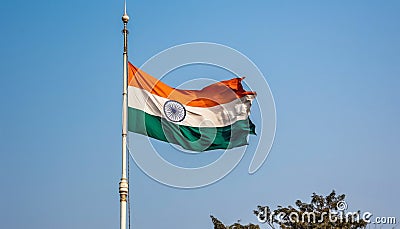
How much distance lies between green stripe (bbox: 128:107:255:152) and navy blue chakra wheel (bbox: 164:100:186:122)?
159 millimetres

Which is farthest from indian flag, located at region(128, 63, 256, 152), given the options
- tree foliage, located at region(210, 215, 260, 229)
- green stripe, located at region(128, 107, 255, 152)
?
tree foliage, located at region(210, 215, 260, 229)

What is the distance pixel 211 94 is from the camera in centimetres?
1886

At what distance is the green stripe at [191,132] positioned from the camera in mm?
17531

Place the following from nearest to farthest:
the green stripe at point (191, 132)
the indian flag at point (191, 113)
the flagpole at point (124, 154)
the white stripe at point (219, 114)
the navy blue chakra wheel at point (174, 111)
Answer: the flagpole at point (124, 154) < the green stripe at point (191, 132) < the indian flag at point (191, 113) < the navy blue chakra wheel at point (174, 111) < the white stripe at point (219, 114)

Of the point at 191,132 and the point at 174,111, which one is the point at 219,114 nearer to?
the point at 191,132

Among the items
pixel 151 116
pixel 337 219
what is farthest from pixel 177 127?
pixel 337 219

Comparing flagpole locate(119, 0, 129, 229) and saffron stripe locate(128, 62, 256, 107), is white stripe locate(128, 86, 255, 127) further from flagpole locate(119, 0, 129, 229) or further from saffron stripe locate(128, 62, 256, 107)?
flagpole locate(119, 0, 129, 229)

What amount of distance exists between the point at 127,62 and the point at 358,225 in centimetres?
1907

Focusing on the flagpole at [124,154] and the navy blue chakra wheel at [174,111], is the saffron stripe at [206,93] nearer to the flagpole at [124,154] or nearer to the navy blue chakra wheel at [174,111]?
the navy blue chakra wheel at [174,111]

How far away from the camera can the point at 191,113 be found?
60.8 ft

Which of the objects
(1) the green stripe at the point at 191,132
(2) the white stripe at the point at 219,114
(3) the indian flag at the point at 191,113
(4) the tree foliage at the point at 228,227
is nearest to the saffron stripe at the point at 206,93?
(3) the indian flag at the point at 191,113

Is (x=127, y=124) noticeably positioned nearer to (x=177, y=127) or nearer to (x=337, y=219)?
(x=177, y=127)

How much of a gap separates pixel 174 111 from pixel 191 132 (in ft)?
2.40

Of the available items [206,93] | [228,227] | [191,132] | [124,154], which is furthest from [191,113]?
[228,227]
